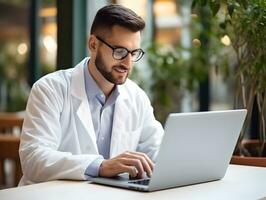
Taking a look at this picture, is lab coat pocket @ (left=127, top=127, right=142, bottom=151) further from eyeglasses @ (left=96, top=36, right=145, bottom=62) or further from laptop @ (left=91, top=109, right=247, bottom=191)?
laptop @ (left=91, top=109, right=247, bottom=191)

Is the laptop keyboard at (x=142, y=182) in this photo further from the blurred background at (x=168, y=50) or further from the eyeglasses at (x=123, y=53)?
the blurred background at (x=168, y=50)

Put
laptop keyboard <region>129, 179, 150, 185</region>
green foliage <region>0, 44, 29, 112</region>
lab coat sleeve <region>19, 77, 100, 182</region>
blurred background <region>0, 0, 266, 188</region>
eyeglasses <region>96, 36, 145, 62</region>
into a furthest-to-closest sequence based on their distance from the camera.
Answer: green foliage <region>0, 44, 29, 112</region> < blurred background <region>0, 0, 266, 188</region> < eyeglasses <region>96, 36, 145, 62</region> < lab coat sleeve <region>19, 77, 100, 182</region> < laptop keyboard <region>129, 179, 150, 185</region>

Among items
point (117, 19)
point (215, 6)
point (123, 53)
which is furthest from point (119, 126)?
point (215, 6)

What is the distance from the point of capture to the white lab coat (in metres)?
1.94

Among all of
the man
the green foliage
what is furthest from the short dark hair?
the green foliage

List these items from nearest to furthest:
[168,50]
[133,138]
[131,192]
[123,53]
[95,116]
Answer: [131,192] < [123,53] < [95,116] < [133,138] < [168,50]

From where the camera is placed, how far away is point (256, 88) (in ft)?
8.16

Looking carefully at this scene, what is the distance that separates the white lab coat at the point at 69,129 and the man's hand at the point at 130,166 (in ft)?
0.26

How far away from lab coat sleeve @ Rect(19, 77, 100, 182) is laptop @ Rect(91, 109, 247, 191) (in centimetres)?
10

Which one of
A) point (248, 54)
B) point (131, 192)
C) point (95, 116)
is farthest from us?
point (248, 54)

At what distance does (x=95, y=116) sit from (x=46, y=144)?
0.30 meters

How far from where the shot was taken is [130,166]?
6.02ft

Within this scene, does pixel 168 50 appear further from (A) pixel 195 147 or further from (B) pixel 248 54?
(A) pixel 195 147

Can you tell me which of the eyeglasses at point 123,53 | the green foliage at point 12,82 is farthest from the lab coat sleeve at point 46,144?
the green foliage at point 12,82
